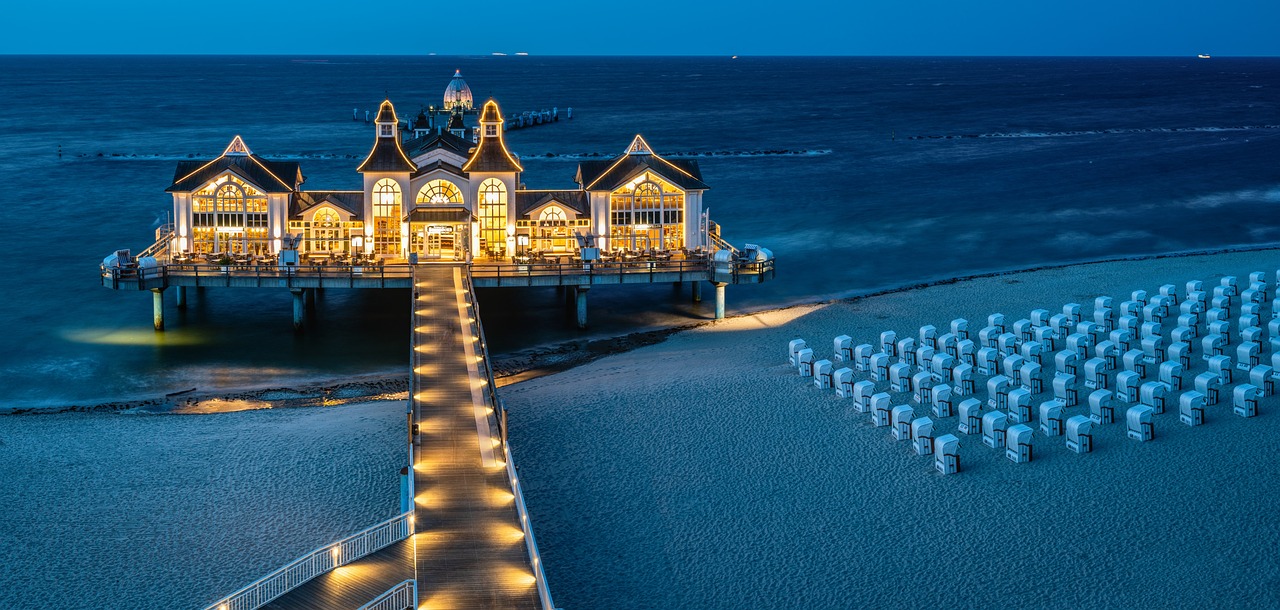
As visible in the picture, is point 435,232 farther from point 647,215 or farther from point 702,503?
point 702,503

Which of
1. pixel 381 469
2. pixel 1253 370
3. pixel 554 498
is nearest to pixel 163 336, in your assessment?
pixel 381 469

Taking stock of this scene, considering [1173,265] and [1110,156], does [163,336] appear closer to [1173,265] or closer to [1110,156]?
[1173,265]

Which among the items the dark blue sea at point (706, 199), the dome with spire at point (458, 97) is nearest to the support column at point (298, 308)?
the dark blue sea at point (706, 199)

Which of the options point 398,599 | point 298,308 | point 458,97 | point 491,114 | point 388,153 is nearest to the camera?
point 398,599

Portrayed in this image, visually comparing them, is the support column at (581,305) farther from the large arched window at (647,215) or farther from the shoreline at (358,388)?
the large arched window at (647,215)

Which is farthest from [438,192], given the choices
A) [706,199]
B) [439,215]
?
[706,199]

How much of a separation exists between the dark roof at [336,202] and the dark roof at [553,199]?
5.27 m

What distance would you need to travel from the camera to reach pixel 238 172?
44594 mm

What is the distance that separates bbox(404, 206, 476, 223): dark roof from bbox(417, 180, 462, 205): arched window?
1.74 feet

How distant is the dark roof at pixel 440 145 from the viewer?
164 feet

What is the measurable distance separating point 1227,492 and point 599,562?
1153 centimetres

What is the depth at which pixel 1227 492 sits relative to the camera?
24703 mm

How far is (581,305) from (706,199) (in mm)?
32973

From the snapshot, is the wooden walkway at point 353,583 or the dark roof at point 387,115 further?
the dark roof at point 387,115
